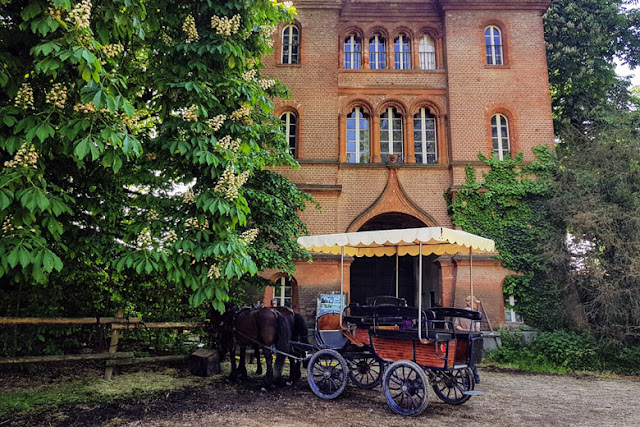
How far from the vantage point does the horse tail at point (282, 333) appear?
769cm

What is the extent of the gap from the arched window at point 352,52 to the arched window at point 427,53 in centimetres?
225

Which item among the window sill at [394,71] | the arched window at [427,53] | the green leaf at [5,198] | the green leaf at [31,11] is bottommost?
the green leaf at [5,198]

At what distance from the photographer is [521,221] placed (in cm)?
1388

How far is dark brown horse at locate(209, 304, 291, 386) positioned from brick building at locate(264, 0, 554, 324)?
529 centimetres

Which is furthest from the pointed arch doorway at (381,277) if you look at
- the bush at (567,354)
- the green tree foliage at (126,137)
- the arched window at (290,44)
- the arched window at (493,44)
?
the green tree foliage at (126,137)

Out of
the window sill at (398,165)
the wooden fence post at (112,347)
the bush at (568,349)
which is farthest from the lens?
the window sill at (398,165)

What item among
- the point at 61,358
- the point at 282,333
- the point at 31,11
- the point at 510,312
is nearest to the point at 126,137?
the point at 31,11

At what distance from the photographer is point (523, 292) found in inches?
525

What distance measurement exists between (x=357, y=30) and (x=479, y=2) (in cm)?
443

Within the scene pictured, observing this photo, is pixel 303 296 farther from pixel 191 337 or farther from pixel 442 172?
pixel 442 172

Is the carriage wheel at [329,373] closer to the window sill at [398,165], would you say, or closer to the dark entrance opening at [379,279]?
the window sill at [398,165]

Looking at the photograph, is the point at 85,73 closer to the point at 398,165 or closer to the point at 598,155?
the point at 398,165

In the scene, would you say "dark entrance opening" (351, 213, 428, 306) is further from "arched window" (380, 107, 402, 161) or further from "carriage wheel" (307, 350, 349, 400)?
"carriage wheel" (307, 350, 349, 400)

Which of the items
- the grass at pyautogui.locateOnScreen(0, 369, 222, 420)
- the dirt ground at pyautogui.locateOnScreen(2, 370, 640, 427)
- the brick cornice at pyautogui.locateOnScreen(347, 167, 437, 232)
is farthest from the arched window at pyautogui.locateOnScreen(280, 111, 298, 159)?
the dirt ground at pyautogui.locateOnScreen(2, 370, 640, 427)
